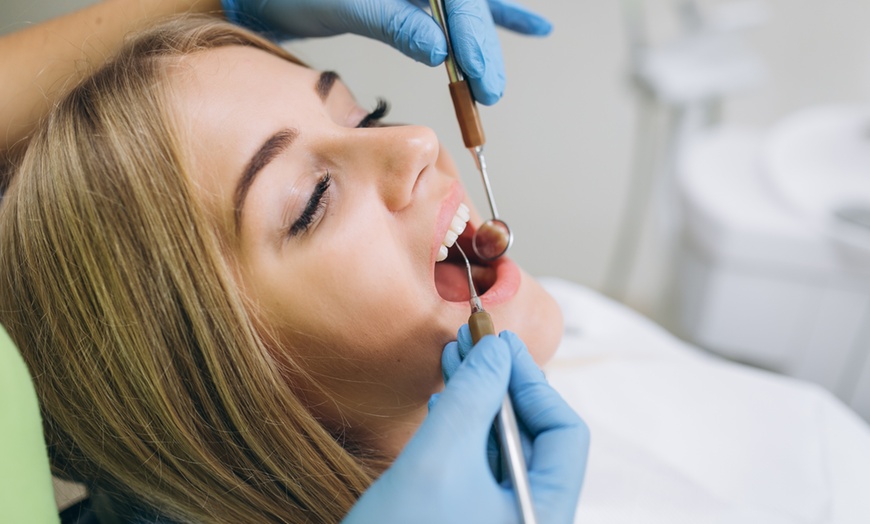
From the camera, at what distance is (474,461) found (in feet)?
2.15

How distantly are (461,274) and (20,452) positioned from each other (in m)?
0.65

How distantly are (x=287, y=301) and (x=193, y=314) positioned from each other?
109 millimetres

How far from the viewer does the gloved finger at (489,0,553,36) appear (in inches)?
48.0

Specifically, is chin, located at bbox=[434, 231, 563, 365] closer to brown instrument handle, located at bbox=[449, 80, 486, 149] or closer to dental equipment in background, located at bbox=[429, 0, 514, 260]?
dental equipment in background, located at bbox=[429, 0, 514, 260]

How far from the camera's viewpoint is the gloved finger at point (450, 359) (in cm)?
80

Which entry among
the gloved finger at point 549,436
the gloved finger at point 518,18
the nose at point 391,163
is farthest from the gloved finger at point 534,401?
the gloved finger at point 518,18

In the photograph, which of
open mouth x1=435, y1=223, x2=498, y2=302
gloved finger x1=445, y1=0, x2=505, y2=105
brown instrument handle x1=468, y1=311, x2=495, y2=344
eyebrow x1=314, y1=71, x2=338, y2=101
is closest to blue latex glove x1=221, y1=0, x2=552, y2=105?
gloved finger x1=445, y1=0, x2=505, y2=105

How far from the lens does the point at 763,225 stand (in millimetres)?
1420

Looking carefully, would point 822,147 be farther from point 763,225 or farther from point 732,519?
point 732,519

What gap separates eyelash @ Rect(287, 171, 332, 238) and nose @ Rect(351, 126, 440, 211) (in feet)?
0.15

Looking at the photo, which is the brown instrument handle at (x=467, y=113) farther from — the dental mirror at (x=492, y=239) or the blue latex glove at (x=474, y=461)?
the blue latex glove at (x=474, y=461)

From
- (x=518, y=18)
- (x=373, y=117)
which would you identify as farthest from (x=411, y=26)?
(x=518, y=18)

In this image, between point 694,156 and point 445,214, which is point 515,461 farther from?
point 694,156

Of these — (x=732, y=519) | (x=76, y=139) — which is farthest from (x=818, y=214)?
(x=76, y=139)
